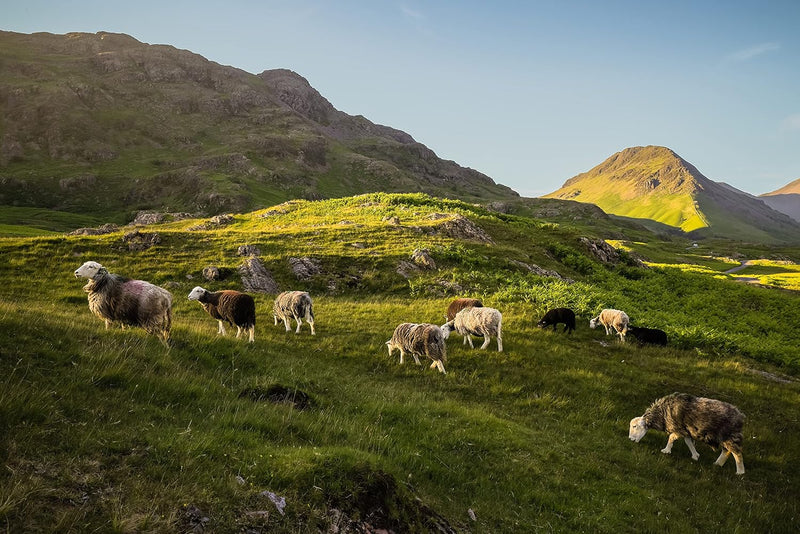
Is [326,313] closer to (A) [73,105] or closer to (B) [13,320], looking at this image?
(B) [13,320]

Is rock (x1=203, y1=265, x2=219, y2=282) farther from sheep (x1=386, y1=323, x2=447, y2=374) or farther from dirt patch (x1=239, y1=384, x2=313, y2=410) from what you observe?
dirt patch (x1=239, y1=384, x2=313, y2=410)

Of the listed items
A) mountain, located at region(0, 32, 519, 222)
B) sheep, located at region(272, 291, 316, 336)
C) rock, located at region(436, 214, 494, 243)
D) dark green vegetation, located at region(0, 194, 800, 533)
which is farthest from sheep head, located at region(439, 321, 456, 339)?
mountain, located at region(0, 32, 519, 222)

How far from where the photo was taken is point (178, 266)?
29.9 metres

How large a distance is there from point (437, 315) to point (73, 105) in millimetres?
208873

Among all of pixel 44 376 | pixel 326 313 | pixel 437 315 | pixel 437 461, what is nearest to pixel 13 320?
pixel 44 376

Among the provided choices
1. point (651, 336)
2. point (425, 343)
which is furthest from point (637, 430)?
point (651, 336)

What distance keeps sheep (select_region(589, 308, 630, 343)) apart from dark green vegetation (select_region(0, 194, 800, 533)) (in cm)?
102

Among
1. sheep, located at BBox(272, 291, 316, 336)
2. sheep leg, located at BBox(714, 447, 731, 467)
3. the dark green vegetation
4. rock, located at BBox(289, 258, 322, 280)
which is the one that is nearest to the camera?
the dark green vegetation

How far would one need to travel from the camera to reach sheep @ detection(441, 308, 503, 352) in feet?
58.3

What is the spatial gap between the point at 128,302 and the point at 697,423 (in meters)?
19.1

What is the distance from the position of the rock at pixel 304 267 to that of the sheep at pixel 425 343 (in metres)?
15.7

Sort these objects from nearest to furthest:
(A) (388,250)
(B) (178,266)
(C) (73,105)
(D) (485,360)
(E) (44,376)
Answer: (E) (44,376) < (D) (485,360) < (B) (178,266) < (A) (388,250) < (C) (73,105)

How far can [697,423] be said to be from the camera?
11422mm

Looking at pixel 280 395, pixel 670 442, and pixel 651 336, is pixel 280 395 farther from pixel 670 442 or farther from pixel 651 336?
pixel 651 336
